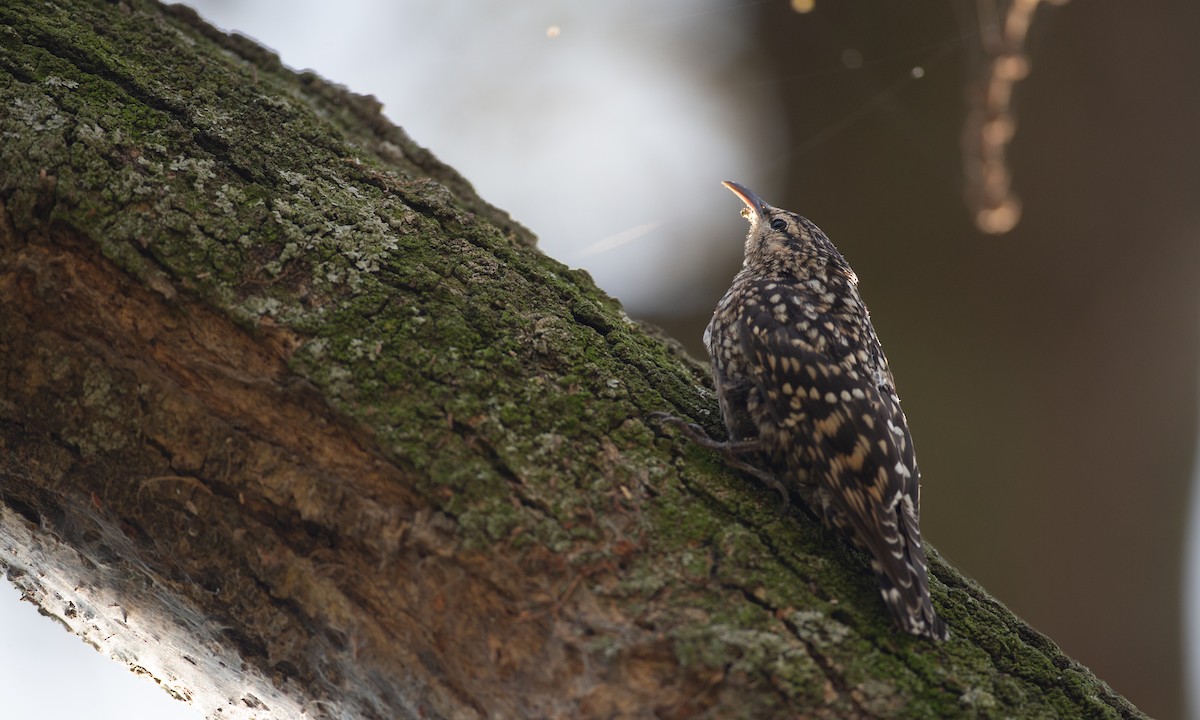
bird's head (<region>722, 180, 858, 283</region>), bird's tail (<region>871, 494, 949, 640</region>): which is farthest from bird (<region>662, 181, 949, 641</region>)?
bird's head (<region>722, 180, 858, 283</region>)

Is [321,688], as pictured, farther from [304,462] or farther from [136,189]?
[136,189]

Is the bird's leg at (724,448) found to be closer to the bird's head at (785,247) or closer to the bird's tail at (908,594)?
the bird's tail at (908,594)

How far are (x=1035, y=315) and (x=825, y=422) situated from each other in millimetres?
2492

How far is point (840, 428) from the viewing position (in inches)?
96.3

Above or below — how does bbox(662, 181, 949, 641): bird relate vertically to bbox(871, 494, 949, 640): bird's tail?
above

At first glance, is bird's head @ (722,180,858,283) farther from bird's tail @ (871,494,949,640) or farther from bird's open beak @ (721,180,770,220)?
bird's tail @ (871,494,949,640)

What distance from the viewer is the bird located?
2145 mm

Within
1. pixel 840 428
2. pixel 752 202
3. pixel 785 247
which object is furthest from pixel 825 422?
pixel 752 202

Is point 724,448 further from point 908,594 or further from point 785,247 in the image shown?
point 785,247

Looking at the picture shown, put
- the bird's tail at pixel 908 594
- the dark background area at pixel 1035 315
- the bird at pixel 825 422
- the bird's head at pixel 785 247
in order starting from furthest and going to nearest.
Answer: the dark background area at pixel 1035 315
the bird's head at pixel 785 247
the bird at pixel 825 422
the bird's tail at pixel 908 594

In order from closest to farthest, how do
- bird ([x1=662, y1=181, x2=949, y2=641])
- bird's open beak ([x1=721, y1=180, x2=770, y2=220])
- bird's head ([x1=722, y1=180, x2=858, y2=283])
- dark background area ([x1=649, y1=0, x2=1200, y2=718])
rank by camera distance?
bird ([x1=662, y1=181, x2=949, y2=641]), bird's head ([x1=722, y1=180, x2=858, y2=283]), bird's open beak ([x1=721, y1=180, x2=770, y2=220]), dark background area ([x1=649, y1=0, x2=1200, y2=718])

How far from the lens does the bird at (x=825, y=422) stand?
2.14 m

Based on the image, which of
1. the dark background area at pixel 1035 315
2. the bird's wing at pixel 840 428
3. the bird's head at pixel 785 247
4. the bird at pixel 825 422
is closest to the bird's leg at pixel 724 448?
the bird at pixel 825 422

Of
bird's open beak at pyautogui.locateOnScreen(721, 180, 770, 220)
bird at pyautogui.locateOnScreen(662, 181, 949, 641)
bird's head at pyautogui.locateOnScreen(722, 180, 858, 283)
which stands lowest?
bird at pyautogui.locateOnScreen(662, 181, 949, 641)
